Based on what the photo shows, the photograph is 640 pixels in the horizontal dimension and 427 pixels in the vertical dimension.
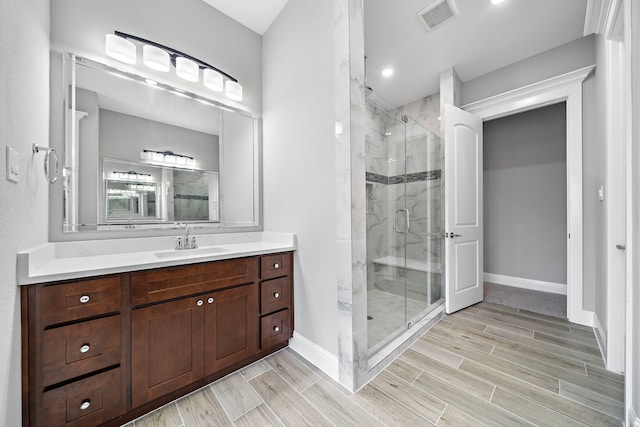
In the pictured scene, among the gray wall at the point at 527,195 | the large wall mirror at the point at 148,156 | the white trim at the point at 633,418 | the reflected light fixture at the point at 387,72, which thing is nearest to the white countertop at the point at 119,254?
the large wall mirror at the point at 148,156

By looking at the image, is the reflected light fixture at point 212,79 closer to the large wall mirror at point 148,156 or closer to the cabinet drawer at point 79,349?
the large wall mirror at point 148,156

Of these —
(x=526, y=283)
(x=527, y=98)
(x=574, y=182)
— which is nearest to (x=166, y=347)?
(x=574, y=182)

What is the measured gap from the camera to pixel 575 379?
1.53 m

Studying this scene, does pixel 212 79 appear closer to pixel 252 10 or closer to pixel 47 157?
pixel 252 10

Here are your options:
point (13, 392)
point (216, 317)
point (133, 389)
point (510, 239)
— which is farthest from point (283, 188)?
point (510, 239)

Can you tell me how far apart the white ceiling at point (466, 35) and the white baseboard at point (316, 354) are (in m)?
2.83

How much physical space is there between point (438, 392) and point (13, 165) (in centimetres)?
242

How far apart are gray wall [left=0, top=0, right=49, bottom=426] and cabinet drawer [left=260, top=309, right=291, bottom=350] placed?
3.72 ft

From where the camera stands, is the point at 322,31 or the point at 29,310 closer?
the point at 29,310

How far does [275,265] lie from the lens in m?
1.82

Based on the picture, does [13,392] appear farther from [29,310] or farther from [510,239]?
[510,239]

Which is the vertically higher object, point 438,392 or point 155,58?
point 155,58

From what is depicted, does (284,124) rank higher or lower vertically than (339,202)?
higher

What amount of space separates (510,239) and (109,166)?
4.81m
